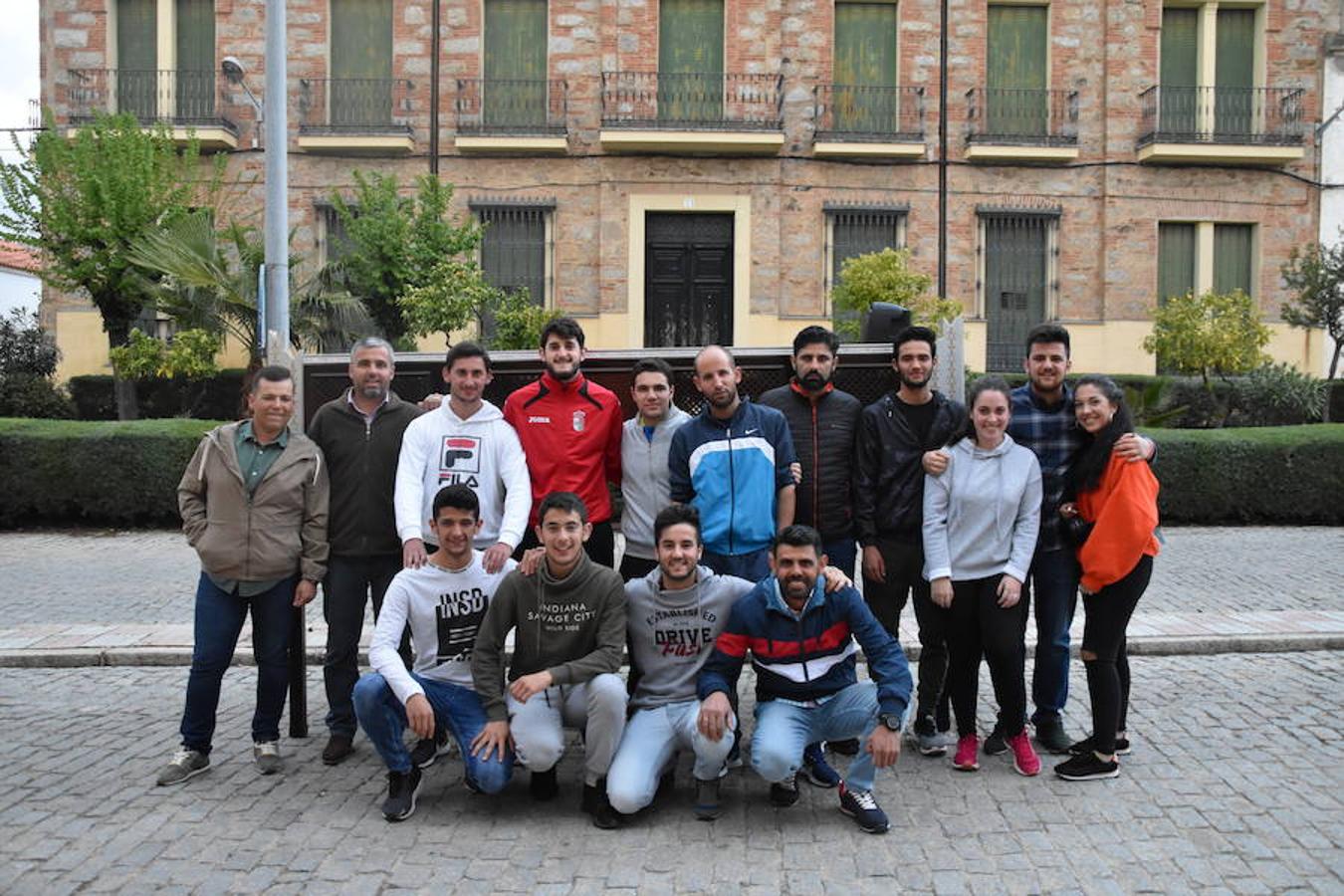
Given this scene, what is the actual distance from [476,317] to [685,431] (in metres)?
10.7

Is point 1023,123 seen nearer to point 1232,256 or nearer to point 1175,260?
point 1175,260

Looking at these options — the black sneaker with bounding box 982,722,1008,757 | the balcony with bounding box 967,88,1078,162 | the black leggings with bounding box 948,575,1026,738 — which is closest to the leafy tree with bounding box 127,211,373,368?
the black leggings with bounding box 948,575,1026,738

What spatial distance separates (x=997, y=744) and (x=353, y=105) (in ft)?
57.2

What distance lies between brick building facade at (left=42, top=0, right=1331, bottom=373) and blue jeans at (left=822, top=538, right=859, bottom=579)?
44.4ft

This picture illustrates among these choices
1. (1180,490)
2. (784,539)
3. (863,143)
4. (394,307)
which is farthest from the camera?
(863,143)

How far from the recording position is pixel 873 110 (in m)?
19.5

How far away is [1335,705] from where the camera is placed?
614 cm

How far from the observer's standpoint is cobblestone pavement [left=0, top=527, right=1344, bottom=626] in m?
8.72

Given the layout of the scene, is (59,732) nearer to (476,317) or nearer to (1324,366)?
(476,317)

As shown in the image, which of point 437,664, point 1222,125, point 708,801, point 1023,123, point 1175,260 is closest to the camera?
point 708,801

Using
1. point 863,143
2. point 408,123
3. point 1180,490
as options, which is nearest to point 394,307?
point 408,123

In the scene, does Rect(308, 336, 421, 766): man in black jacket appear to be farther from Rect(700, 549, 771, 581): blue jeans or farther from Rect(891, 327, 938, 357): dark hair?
Rect(891, 327, 938, 357): dark hair

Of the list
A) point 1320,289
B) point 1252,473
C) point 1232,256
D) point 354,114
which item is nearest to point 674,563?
point 1252,473

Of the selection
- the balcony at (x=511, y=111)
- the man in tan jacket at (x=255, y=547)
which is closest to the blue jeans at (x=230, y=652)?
the man in tan jacket at (x=255, y=547)
